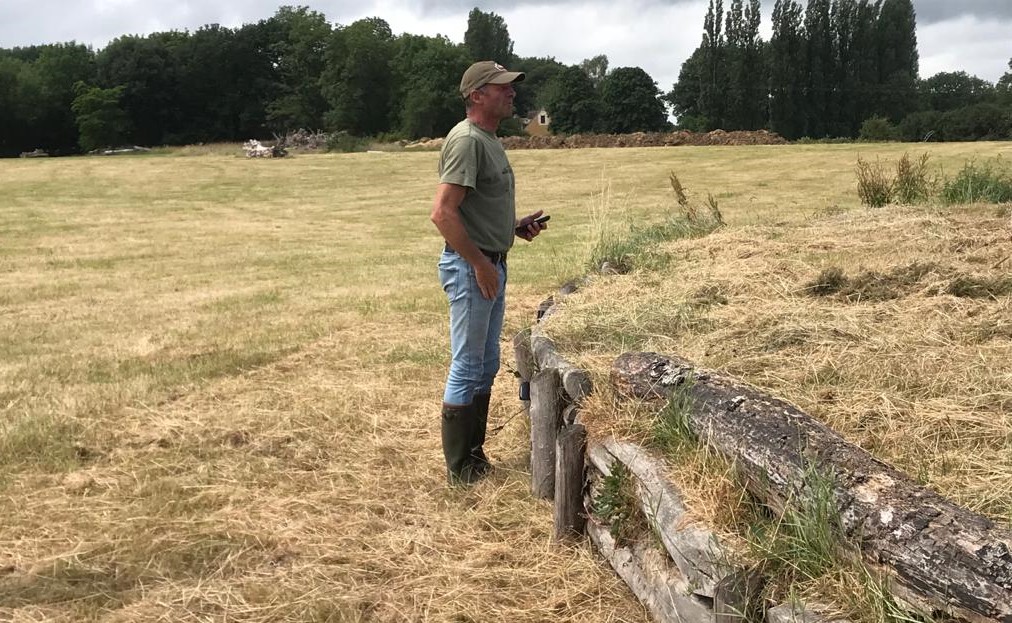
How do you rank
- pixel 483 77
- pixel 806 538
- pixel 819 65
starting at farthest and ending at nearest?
pixel 819 65, pixel 483 77, pixel 806 538

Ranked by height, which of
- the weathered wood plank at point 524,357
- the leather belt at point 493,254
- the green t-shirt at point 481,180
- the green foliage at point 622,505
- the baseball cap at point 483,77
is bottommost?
the green foliage at point 622,505

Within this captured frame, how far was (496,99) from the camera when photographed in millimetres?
3064

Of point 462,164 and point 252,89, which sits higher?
point 252,89

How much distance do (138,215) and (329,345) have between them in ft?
38.8

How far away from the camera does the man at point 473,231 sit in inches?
115

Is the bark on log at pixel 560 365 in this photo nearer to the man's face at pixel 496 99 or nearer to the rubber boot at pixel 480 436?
the rubber boot at pixel 480 436

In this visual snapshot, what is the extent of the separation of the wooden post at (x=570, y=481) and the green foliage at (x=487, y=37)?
8525 cm

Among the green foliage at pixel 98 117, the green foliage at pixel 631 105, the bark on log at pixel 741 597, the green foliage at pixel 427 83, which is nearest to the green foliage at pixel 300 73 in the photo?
the green foliage at pixel 427 83

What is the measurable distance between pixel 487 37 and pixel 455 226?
8892cm

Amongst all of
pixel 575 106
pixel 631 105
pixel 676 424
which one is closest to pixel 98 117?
pixel 575 106

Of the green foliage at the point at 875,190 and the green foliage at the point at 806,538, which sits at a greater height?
the green foliage at the point at 875,190

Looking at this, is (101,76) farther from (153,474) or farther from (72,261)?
(153,474)

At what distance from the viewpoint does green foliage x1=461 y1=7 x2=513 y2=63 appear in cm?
8550

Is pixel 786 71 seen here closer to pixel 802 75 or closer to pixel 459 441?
pixel 802 75
